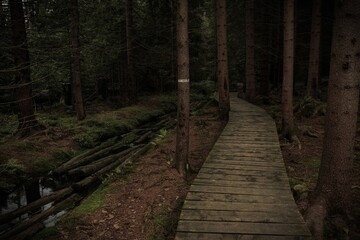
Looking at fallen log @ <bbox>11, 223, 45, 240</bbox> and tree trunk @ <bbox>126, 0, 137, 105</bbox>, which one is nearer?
fallen log @ <bbox>11, 223, 45, 240</bbox>

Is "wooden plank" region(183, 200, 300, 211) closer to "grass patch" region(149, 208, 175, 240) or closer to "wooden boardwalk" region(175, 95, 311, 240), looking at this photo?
"wooden boardwalk" region(175, 95, 311, 240)

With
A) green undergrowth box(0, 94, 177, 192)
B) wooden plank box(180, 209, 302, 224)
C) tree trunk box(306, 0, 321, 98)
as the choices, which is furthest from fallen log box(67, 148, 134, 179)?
tree trunk box(306, 0, 321, 98)

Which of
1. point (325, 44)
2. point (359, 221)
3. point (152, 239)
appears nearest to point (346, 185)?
point (359, 221)

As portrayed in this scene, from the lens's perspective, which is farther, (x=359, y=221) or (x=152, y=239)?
(x=152, y=239)

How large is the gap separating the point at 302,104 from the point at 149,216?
11278mm

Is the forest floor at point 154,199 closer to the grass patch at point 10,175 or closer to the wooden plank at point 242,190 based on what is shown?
the wooden plank at point 242,190

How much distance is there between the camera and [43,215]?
742cm

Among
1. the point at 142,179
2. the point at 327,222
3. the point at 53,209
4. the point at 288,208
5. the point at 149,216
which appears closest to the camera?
the point at 327,222

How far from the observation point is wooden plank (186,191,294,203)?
624 centimetres

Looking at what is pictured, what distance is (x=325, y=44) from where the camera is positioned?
2531cm

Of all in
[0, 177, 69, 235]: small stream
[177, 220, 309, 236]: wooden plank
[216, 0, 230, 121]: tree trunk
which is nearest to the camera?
[177, 220, 309, 236]: wooden plank

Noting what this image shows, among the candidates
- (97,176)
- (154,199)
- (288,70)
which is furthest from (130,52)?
(154,199)

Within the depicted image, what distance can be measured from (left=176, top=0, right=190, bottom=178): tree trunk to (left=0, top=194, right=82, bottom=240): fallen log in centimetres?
294

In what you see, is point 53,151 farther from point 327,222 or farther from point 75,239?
point 327,222
